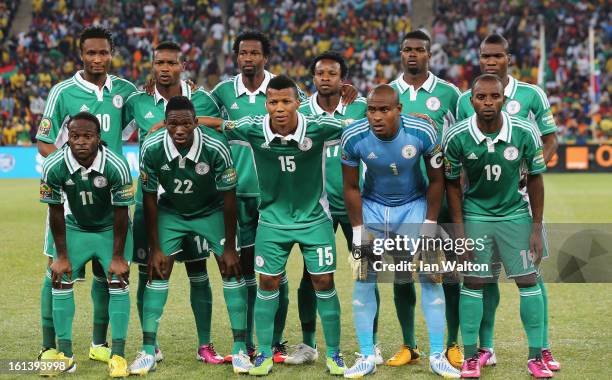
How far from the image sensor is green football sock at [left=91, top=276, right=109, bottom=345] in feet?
22.6

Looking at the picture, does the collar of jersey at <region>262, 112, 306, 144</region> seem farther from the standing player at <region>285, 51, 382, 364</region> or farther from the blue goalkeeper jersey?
the standing player at <region>285, 51, 382, 364</region>

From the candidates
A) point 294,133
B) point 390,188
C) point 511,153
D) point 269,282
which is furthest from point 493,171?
point 269,282

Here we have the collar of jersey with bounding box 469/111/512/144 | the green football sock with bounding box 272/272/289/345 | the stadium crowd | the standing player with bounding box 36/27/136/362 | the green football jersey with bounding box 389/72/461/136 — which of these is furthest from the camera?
the stadium crowd

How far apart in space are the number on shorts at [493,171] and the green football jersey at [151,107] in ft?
7.53

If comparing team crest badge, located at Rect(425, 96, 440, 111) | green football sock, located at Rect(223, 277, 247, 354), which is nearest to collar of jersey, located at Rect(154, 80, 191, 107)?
green football sock, located at Rect(223, 277, 247, 354)

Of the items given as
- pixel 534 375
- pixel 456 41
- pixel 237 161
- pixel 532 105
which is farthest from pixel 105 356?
pixel 456 41

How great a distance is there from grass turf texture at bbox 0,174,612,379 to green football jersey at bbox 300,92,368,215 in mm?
1219

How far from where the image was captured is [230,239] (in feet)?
21.9

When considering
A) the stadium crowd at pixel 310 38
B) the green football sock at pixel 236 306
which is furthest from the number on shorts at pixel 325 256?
the stadium crowd at pixel 310 38

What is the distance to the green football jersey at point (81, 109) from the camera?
23.1ft

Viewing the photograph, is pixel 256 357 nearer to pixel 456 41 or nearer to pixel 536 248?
pixel 536 248

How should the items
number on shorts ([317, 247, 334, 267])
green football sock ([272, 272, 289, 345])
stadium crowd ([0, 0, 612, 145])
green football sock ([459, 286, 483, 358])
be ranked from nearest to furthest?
green football sock ([459, 286, 483, 358]) → number on shorts ([317, 247, 334, 267]) → green football sock ([272, 272, 289, 345]) → stadium crowd ([0, 0, 612, 145])

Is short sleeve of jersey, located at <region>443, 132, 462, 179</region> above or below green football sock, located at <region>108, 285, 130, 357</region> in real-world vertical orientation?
above

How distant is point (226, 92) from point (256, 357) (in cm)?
217
